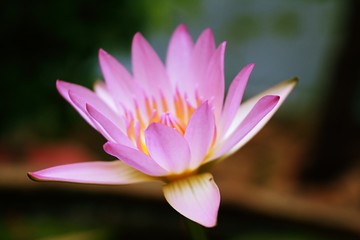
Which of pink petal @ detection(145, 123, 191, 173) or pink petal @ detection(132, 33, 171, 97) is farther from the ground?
pink petal @ detection(132, 33, 171, 97)

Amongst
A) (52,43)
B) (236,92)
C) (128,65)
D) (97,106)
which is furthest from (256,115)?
(128,65)

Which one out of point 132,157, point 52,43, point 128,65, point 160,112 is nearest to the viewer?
point 132,157

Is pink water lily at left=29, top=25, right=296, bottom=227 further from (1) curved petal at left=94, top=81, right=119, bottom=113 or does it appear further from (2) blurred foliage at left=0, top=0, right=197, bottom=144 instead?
(2) blurred foliage at left=0, top=0, right=197, bottom=144

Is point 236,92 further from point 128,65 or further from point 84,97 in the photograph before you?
point 128,65

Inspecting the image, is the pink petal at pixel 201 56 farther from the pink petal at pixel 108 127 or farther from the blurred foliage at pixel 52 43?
the blurred foliage at pixel 52 43

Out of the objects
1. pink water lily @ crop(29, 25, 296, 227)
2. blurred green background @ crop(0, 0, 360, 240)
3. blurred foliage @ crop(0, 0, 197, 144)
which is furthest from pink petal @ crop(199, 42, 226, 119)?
blurred foliage @ crop(0, 0, 197, 144)

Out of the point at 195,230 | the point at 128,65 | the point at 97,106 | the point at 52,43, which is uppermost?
the point at 128,65

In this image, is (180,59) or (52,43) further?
(52,43)
